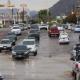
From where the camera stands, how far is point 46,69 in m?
35.0

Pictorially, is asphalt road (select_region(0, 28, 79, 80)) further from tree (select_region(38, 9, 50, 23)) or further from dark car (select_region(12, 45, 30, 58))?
tree (select_region(38, 9, 50, 23))

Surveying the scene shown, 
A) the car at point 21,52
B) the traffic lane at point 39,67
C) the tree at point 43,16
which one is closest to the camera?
the traffic lane at point 39,67

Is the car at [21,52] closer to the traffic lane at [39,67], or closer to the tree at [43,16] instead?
the traffic lane at [39,67]

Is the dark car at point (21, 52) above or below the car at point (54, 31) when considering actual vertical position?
above

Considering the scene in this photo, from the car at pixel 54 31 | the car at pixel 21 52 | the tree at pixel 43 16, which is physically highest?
the car at pixel 21 52

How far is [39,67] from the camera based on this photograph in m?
36.7

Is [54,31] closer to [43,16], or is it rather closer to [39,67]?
[39,67]

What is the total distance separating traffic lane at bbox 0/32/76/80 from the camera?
30.5 m

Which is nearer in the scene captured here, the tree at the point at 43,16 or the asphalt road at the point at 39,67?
the asphalt road at the point at 39,67

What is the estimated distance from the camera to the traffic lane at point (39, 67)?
30470 millimetres

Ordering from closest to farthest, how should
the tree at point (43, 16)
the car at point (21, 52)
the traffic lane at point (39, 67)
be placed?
the traffic lane at point (39, 67) → the car at point (21, 52) → the tree at point (43, 16)

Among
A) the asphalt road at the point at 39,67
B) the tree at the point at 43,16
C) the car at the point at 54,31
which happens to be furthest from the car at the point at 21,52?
the tree at the point at 43,16

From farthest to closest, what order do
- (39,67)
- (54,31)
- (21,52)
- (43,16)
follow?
(43,16)
(54,31)
(21,52)
(39,67)

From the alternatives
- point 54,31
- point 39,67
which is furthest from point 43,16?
point 39,67
